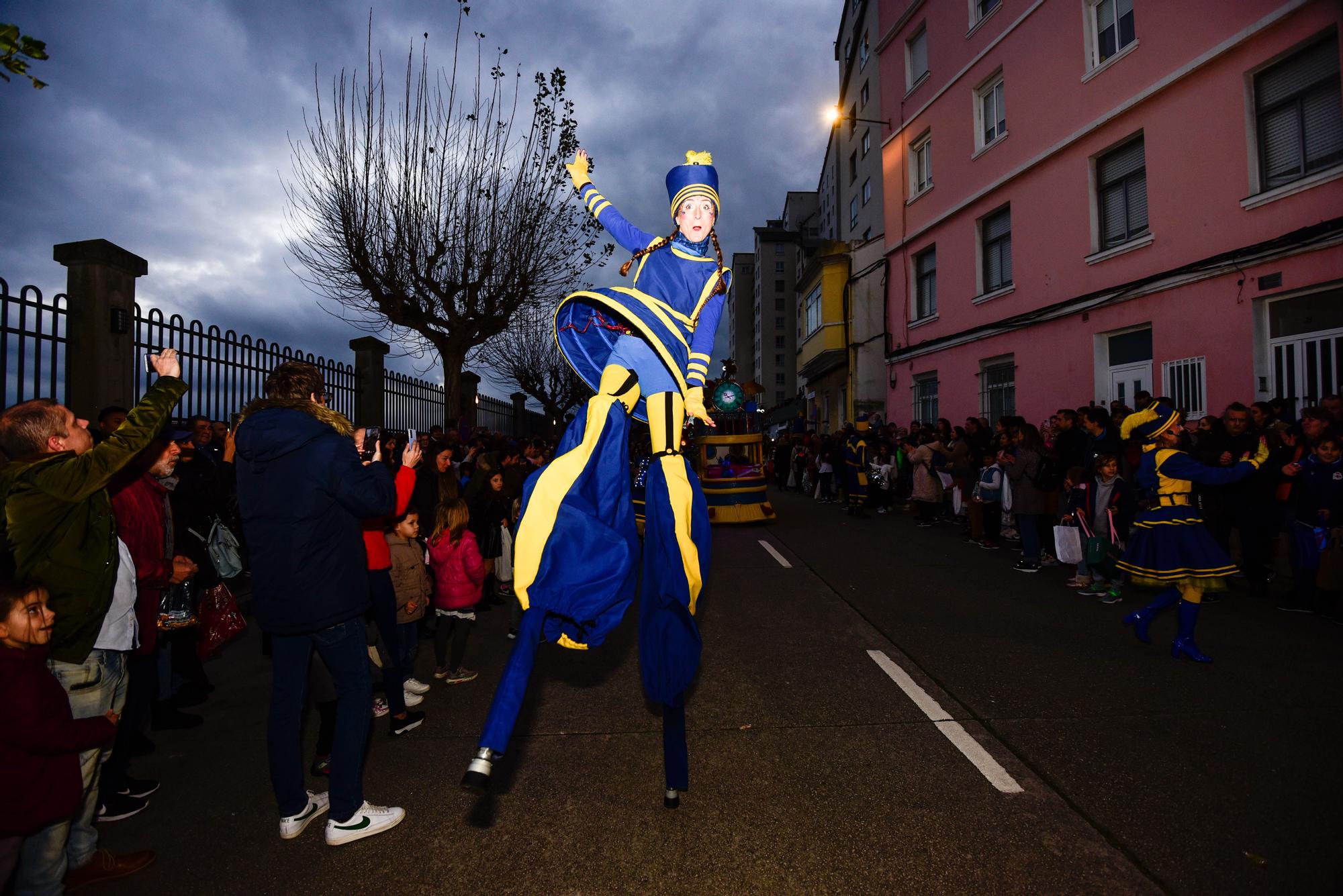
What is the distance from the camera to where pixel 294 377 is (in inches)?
123

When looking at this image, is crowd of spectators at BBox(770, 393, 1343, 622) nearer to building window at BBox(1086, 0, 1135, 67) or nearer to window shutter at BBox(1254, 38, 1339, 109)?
window shutter at BBox(1254, 38, 1339, 109)

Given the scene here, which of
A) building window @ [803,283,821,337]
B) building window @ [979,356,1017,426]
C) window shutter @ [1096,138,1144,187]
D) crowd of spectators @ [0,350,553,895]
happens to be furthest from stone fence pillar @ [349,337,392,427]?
building window @ [803,283,821,337]

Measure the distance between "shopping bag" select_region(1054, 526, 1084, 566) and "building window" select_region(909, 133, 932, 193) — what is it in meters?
14.8

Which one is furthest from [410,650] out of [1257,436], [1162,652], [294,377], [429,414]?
[429,414]

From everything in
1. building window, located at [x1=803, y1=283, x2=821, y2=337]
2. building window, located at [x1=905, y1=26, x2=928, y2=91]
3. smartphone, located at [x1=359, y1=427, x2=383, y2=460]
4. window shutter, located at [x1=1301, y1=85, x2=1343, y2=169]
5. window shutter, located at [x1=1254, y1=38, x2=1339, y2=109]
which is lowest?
smartphone, located at [x1=359, y1=427, x2=383, y2=460]

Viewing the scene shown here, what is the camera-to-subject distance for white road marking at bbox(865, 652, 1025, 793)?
3400 millimetres

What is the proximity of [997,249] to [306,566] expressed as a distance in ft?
59.2

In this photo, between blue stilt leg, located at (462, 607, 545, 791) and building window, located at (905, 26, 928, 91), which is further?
building window, located at (905, 26, 928, 91)

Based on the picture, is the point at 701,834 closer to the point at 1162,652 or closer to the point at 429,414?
the point at 1162,652

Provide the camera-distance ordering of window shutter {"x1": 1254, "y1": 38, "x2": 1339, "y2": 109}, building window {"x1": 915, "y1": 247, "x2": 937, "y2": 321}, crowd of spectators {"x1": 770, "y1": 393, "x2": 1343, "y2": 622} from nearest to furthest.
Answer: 1. crowd of spectators {"x1": 770, "y1": 393, "x2": 1343, "y2": 622}
2. window shutter {"x1": 1254, "y1": 38, "x2": 1339, "y2": 109}
3. building window {"x1": 915, "y1": 247, "x2": 937, "y2": 321}

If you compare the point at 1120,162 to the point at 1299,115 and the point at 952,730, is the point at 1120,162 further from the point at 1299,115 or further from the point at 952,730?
the point at 952,730

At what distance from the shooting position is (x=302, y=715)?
3.04 metres

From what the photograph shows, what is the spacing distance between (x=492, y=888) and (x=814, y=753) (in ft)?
5.78

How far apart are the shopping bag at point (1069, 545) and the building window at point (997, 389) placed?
8914mm
